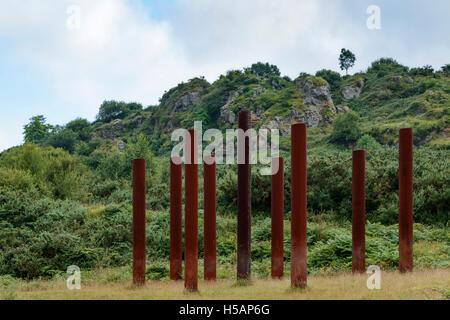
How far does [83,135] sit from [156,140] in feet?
70.0

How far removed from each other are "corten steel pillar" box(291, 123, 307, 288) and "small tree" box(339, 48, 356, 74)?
100 m

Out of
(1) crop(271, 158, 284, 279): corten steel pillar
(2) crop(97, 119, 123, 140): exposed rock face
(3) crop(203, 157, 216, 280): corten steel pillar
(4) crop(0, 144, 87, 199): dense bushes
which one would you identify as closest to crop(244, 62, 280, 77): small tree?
(2) crop(97, 119, 123, 140): exposed rock face

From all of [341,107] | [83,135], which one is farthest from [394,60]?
[83,135]

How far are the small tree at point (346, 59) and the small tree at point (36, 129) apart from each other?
68.5m

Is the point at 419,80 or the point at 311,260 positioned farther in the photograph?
the point at 419,80

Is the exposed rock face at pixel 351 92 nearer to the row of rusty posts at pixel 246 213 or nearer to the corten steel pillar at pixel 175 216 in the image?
the row of rusty posts at pixel 246 213

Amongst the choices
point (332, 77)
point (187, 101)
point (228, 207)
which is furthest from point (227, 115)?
point (228, 207)

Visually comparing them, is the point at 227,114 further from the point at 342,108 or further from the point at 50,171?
the point at 50,171

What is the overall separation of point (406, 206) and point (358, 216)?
114cm

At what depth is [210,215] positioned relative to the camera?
988cm

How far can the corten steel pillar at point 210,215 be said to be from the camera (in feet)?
31.7

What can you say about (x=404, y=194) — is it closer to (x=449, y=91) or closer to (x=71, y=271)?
(x=71, y=271)

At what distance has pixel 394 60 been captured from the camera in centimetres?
9881

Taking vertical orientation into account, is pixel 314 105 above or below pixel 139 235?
above
